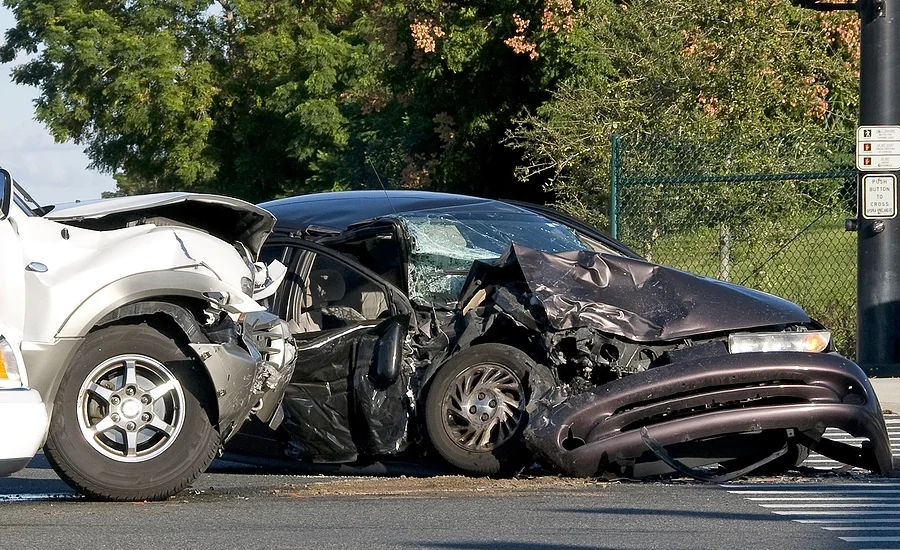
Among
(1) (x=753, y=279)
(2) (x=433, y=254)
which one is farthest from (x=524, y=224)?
(1) (x=753, y=279)

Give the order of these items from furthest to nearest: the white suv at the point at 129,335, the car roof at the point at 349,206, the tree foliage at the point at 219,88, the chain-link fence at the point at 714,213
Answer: the tree foliage at the point at 219,88
the chain-link fence at the point at 714,213
the car roof at the point at 349,206
the white suv at the point at 129,335

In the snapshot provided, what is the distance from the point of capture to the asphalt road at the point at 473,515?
215 inches

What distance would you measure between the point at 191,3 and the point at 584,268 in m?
35.4

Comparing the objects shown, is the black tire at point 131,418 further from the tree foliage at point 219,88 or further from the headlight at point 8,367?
the tree foliage at point 219,88

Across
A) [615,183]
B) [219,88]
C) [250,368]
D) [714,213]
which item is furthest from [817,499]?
[219,88]

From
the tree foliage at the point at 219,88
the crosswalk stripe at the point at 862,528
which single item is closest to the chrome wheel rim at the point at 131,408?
the crosswalk stripe at the point at 862,528

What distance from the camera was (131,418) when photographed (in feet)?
21.1

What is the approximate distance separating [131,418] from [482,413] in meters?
1.96

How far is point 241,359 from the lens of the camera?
21.8 ft

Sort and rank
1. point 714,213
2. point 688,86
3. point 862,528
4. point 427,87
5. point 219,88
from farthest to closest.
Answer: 1. point 219,88
2. point 427,87
3. point 688,86
4. point 714,213
5. point 862,528

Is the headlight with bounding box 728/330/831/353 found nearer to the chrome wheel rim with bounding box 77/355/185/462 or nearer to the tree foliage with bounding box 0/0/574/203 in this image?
the chrome wheel rim with bounding box 77/355/185/462

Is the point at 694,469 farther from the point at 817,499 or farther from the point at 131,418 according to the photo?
the point at 131,418

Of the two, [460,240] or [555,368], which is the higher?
[460,240]

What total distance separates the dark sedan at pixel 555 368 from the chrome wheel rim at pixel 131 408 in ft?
4.08
